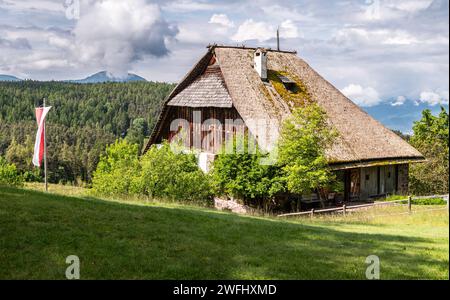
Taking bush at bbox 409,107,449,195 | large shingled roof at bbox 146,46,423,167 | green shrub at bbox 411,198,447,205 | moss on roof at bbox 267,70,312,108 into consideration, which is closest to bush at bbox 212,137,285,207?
large shingled roof at bbox 146,46,423,167

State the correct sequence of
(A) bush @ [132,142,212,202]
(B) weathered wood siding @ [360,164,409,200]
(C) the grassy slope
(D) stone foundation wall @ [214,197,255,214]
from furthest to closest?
(B) weathered wood siding @ [360,164,409,200] → (D) stone foundation wall @ [214,197,255,214] → (A) bush @ [132,142,212,202] → (C) the grassy slope

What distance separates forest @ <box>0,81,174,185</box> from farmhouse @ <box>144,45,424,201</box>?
66.1m

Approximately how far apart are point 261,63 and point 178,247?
75.8ft

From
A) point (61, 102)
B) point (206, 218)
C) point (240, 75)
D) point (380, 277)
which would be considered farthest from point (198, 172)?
point (61, 102)

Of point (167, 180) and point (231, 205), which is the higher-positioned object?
point (167, 180)

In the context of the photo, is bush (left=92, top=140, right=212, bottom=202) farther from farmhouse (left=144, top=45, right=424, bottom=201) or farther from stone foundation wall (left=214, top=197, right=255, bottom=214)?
farmhouse (left=144, top=45, right=424, bottom=201)

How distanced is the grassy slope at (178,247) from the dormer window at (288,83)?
19631 millimetres

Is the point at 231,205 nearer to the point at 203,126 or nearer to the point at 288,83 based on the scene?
the point at 203,126

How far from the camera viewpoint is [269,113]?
2825 centimetres

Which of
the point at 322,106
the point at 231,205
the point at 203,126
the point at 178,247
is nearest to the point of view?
the point at 178,247

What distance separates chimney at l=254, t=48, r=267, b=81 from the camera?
31.4 metres

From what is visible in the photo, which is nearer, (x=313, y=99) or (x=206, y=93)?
(x=206, y=93)

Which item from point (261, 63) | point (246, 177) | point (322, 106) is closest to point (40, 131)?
point (246, 177)

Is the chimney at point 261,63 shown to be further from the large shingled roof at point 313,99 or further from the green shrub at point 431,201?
the green shrub at point 431,201
